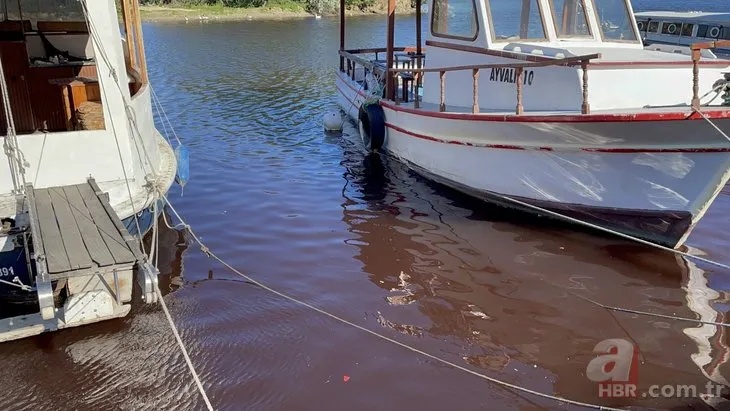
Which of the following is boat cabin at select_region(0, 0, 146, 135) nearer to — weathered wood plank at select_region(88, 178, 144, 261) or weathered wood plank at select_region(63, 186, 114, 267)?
weathered wood plank at select_region(88, 178, 144, 261)

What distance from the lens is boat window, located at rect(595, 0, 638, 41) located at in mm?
8914

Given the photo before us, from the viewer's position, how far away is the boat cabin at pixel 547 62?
7320 mm

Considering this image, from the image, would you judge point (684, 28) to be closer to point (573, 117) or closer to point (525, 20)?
point (525, 20)

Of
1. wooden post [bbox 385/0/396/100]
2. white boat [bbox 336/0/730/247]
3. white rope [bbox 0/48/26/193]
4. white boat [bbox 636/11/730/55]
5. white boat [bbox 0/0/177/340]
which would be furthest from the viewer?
white boat [bbox 636/11/730/55]

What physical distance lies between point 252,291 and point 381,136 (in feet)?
18.8

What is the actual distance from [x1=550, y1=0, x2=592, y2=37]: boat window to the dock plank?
22.8 ft

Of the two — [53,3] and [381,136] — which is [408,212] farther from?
[53,3]

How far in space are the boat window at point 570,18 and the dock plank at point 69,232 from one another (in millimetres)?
6964

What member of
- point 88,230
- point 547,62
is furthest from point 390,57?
point 88,230

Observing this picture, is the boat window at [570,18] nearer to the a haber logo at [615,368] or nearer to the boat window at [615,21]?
the boat window at [615,21]

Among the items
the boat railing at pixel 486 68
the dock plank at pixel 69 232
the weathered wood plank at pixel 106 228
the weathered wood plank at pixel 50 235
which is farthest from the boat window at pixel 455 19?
the weathered wood plank at pixel 50 235

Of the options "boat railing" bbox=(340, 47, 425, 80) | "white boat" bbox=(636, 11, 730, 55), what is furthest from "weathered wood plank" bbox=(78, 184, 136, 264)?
"white boat" bbox=(636, 11, 730, 55)

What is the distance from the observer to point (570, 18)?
8.80 m

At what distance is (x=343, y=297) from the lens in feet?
20.3
